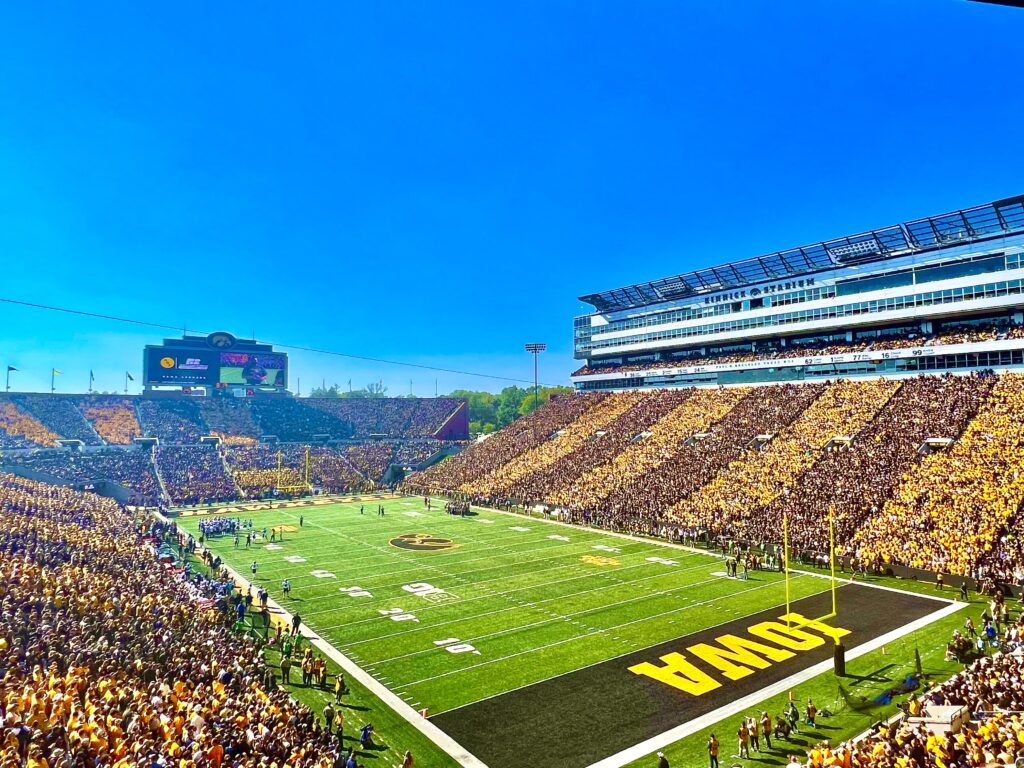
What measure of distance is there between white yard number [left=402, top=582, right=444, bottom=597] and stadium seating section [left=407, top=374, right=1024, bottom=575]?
1470 centimetres

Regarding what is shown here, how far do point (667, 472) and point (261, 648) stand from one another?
2931 centimetres

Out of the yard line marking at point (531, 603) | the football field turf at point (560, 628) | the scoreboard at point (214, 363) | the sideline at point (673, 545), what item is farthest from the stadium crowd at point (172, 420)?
the yard line marking at point (531, 603)

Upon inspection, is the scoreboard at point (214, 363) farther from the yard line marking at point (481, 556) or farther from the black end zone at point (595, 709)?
the black end zone at point (595, 709)

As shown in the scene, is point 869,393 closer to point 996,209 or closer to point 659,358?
point 996,209

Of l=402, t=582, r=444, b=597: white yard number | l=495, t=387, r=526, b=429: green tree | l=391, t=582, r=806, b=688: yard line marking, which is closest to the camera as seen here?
l=391, t=582, r=806, b=688: yard line marking

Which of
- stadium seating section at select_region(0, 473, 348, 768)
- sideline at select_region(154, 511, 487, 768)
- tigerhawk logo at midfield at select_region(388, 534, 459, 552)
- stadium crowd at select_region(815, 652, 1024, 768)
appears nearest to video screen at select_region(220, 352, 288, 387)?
tigerhawk logo at midfield at select_region(388, 534, 459, 552)

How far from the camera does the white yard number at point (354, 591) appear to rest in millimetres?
25331

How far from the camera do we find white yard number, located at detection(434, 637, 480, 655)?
19134 mm

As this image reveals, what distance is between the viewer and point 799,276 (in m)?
52.2

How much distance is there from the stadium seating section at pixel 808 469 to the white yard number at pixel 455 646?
47.6 feet

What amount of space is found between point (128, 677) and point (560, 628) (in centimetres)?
1236

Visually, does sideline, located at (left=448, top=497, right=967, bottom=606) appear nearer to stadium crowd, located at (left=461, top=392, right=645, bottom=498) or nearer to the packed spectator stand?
stadium crowd, located at (left=461, top=392, right=645, bottom=498)

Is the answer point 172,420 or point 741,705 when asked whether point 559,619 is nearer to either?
point 741,705

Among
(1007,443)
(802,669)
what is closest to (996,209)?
(1007,443)
